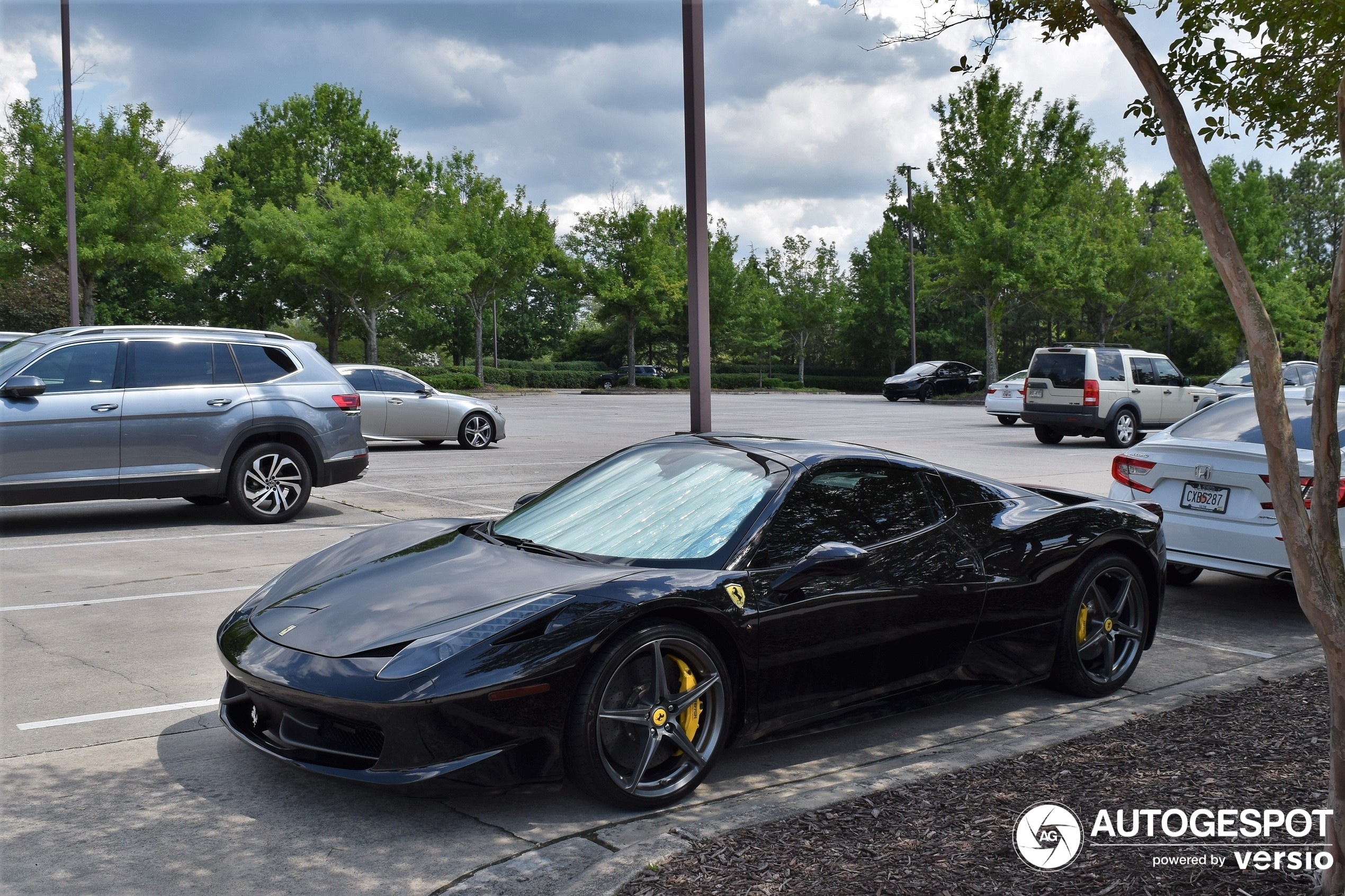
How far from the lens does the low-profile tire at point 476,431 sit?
18.6 metres

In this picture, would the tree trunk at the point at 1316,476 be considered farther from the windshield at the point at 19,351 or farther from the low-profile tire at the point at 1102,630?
the windshield at the point at 19,351

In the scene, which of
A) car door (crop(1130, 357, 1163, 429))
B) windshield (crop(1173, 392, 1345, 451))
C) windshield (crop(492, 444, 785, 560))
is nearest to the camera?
windshield (crop(492, 444, 785, 560))

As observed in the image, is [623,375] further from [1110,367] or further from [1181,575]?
[1181,575]

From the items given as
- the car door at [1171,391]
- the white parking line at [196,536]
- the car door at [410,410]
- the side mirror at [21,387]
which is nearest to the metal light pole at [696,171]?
the white parking line at [196,536]

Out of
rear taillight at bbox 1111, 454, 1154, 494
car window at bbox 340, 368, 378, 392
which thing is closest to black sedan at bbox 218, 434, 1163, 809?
rear taillight at bbox 1111, 454, 1154, 494

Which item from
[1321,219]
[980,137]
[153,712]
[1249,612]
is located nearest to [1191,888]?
[153,712]

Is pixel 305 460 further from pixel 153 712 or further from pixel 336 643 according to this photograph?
pixel 336 643

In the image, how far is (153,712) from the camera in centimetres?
486

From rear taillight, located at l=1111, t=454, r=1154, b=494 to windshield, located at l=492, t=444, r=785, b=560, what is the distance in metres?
3.98

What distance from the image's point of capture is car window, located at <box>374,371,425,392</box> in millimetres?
18000

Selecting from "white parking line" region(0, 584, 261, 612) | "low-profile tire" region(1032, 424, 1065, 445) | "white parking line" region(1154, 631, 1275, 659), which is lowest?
"white parking line" region(1154, 631, 1275, 659)

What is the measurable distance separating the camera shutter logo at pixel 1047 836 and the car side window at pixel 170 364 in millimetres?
8705

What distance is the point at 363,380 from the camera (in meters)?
17.7

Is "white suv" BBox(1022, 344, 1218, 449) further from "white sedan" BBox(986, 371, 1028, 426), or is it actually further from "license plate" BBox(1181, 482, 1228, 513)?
"license plate" BBox(1181, 482, 1228, 513)
